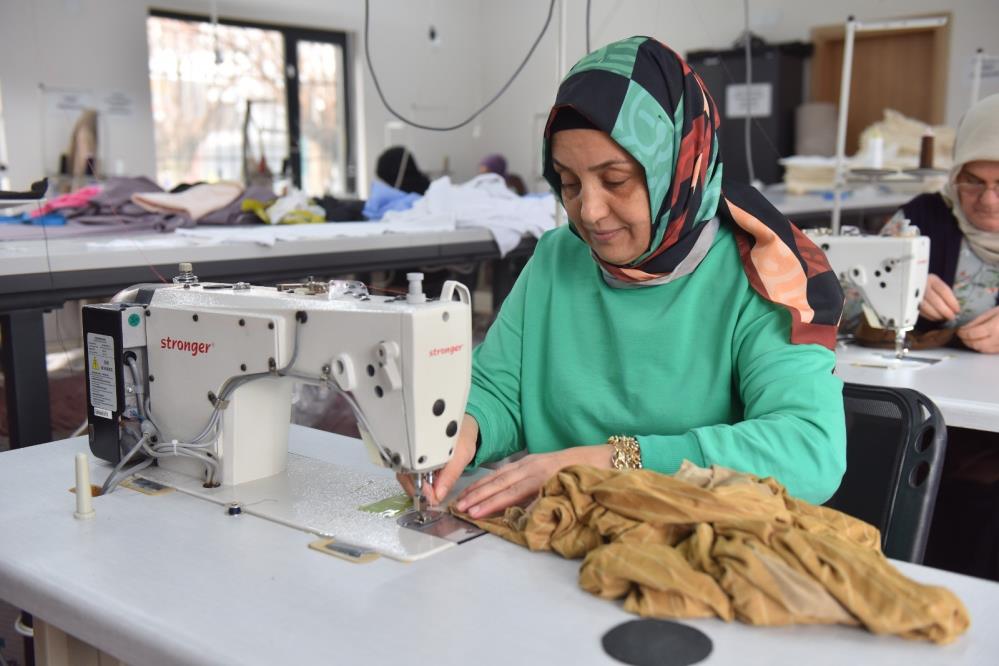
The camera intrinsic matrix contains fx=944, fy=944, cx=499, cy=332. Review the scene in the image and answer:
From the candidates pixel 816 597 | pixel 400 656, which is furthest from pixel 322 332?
pixel 816 597

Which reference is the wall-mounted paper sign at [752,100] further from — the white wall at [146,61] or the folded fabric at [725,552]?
the folded fabric at [725,552]

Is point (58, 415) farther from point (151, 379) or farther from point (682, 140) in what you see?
point (682, 140)

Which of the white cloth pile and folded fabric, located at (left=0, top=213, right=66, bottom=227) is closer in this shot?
folded fabric, located at (left=0, top=213, right=66, bottom=227)

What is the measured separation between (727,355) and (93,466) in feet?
3.30

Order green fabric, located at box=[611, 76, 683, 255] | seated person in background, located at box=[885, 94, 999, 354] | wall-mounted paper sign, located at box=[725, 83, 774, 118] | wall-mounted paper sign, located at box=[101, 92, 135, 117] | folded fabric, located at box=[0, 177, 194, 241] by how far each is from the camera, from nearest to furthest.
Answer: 1. green fabric, located at box=[611, 76, 683, 255]
2. seated person in background, located at box=[885, 94, 999, 354]
3. folded fabric, located at box=[0, 177, 194, 241]
4. wall-mounted paper sign, located at box=[101, 92, 135, 117]
5. wall-mounted paper sign, located at box=[725, 83, 774, 118]

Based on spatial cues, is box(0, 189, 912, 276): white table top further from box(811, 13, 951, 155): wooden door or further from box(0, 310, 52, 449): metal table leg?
box(811, 13, 951, 155): wooden door

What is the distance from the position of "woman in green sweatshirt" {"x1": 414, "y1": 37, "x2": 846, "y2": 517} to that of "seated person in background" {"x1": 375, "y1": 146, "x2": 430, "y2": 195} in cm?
371

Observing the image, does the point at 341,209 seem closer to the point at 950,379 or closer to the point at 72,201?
the point at 72,201

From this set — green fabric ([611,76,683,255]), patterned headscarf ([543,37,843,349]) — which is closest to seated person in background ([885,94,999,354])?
patterned headscarf ([543,37,843,349])

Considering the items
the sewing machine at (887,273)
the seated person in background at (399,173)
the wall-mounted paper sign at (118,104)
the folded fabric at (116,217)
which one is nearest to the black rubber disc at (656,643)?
the sewing machine at (887,273)

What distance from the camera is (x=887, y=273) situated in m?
2.28

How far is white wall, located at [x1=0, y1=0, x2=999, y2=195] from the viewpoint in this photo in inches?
292

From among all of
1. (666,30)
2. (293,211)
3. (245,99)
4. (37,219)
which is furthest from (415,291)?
(666,30)

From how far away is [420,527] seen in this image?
1203 mm
